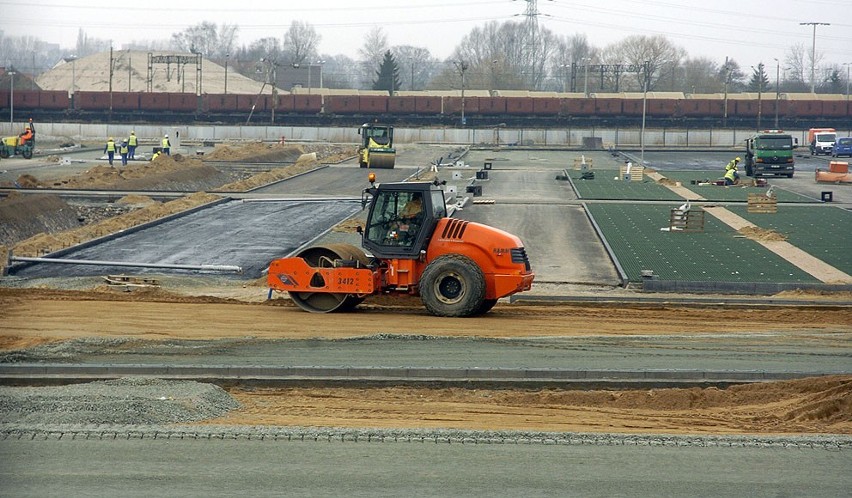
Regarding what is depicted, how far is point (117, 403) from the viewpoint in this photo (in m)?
11.8

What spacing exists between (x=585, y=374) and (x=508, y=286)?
4.24 m

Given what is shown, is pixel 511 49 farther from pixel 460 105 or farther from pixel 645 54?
pixel 460 105

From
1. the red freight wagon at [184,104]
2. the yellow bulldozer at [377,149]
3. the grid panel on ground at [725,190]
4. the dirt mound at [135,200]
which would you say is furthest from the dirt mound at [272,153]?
the dirt mound at [135,200]

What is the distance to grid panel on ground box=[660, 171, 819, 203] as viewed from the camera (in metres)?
44.1

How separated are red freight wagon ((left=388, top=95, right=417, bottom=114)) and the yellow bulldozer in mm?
37986

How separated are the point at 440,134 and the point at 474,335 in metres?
75.9

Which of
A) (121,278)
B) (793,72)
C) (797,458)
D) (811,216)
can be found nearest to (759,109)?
(793,72)

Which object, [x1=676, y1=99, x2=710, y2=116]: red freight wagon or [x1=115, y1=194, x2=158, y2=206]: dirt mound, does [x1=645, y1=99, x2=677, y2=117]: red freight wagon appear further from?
[x1=115, y1=194, x2=158, y2=206]: dirt mound

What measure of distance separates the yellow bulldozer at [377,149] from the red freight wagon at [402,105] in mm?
37986

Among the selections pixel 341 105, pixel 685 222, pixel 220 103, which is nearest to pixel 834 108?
pixel 341 105

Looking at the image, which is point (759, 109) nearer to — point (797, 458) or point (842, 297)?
point (842, 297)

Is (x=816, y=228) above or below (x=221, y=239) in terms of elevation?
above

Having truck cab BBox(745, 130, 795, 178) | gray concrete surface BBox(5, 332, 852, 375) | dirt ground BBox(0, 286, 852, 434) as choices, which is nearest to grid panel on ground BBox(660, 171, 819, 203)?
truck cab BBox(745, 130, 795, 178)

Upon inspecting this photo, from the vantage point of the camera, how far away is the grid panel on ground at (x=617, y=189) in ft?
145
